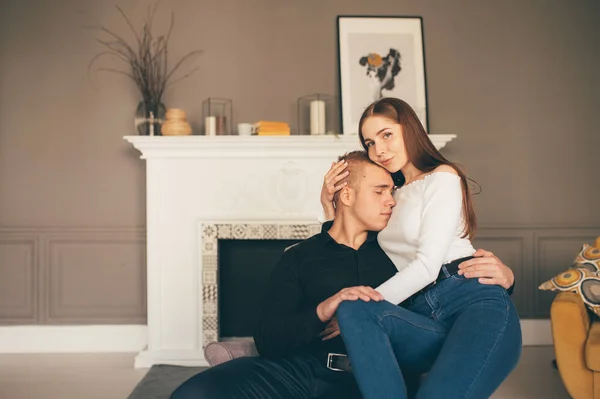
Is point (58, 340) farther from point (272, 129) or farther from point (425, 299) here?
point (425, 299)

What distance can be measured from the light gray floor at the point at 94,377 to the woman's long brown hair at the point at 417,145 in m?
1.47

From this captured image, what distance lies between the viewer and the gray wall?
4031 millimetres

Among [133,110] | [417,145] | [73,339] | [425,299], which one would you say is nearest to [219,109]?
[133,110]

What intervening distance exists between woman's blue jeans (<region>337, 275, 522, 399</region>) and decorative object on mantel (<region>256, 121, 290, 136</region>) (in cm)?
207

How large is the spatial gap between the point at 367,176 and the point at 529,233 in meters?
2.42

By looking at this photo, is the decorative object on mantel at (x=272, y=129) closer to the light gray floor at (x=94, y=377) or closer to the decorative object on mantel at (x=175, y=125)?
the decorative object on mantel at (x=175, y=125)

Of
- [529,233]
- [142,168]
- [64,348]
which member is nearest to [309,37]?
[142,168]

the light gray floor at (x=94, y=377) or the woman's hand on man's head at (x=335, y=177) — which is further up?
the woman's hand on man's head at (x=335, y=177)

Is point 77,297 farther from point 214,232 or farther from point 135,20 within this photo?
point 135,20

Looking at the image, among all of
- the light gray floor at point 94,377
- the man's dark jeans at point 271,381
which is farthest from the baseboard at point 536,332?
the man's dark jeans at point 271,381

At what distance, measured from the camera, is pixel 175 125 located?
3738mm

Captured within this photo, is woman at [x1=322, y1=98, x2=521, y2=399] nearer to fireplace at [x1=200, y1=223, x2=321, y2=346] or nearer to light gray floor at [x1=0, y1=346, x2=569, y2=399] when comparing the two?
light gray floor at [x1=0, y1=346, x2=569, y2=399]

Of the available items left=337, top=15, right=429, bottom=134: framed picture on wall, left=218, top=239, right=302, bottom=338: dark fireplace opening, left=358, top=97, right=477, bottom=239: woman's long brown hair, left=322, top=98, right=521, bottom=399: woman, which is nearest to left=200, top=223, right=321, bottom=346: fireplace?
left=218, top=239, right=302, bottom=338: dark fireplace opening

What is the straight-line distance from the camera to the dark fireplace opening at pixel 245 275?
4082 mm
